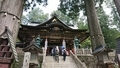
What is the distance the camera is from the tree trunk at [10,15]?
16.1ft

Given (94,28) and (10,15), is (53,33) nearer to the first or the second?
(94,28)

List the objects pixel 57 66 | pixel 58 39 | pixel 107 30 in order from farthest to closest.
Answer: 1. pixel 107 30
2. pixel 58 39
3. pixel 57 66

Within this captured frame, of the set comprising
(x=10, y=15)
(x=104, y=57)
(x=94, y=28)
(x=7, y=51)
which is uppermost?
(x=10, y=15)

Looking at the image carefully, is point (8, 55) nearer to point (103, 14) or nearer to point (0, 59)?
point (0, 59)

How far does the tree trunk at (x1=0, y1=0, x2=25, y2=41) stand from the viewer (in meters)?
4.91

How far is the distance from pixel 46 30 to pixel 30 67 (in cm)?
1110

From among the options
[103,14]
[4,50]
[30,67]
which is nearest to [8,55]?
[4,50]

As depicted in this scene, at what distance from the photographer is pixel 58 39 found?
1619 cm

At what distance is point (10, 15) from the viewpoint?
16.8 feet

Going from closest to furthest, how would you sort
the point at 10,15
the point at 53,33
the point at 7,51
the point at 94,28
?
1. the point at 7,51
2. the point at 10,15
3. the point at 94,28
4. the point at 53,33

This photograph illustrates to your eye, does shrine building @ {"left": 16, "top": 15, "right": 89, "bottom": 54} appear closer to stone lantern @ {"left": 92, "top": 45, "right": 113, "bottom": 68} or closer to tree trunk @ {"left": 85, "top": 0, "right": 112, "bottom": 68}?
tree trunk @ {"left": 85, "top": 0, "right": 112, "bottom": 68}

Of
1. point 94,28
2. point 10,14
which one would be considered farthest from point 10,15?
point 94,28

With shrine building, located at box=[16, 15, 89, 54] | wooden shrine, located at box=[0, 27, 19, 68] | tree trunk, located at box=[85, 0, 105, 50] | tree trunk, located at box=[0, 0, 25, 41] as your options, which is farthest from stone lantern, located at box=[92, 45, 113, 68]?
shrine building, located at box=[16, 15, 89, 54]

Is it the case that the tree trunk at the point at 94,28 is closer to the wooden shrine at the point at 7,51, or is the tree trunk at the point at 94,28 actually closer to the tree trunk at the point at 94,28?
the tree trunk at the point at 94,28
